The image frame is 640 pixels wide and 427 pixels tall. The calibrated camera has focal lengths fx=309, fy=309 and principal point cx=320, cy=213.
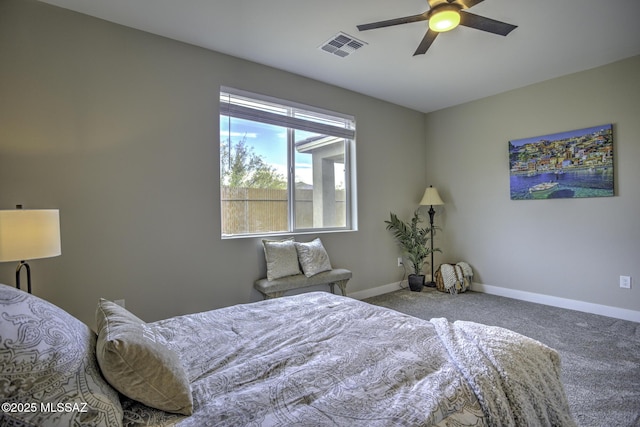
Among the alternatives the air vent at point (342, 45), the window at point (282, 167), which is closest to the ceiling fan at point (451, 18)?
the air vent at point (342, 45)

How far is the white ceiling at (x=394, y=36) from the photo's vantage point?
7.74 ft

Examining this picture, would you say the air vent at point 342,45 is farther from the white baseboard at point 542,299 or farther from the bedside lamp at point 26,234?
the white baseboard at point 542,299

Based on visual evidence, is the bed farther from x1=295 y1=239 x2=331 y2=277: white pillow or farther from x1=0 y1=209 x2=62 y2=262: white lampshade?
x1=295 y1=239 x2=331 y2=277: white pillow

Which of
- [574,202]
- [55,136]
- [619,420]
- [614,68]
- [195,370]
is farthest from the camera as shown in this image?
[574,202]

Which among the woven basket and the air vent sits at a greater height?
the air vent

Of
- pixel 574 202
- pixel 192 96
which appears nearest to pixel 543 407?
pixel 192 96

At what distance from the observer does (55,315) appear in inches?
39.8

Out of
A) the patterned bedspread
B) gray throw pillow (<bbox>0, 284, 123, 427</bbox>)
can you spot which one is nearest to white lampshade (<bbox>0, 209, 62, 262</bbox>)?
the patterned bedspread

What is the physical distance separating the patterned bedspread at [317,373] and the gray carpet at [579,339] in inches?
39.9

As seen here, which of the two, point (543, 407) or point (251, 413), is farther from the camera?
point (543, 407)

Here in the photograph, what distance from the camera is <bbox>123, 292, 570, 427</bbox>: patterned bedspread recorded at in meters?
0.90

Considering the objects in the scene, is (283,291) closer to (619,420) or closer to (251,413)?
(251,413)

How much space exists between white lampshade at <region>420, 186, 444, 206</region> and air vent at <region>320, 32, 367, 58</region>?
2.50 m

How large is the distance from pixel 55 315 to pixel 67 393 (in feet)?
1.17
